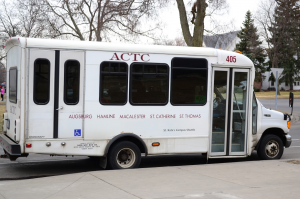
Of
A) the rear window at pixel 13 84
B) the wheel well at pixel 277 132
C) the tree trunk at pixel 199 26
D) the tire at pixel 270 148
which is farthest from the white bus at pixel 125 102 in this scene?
the tree trunk at pixel 199 26

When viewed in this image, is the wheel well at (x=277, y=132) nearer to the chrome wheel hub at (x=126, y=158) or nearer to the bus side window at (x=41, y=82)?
the chrome wheel hub at (x=126, y=158)

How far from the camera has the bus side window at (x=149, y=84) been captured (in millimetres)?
8750

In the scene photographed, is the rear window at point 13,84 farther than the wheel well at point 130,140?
No

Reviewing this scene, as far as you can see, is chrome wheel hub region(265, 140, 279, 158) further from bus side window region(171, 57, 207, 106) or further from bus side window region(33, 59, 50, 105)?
bus side window region(33, 59, 50, 105)

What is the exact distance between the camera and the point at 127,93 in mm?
8695

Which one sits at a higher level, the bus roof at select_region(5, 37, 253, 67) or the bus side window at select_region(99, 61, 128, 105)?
the bus roof at select_region(5, 37, 253, 67)

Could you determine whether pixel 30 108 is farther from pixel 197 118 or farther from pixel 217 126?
pixel 217 126

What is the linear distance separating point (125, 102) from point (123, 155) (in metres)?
1.15

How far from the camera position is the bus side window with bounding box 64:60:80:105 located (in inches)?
325

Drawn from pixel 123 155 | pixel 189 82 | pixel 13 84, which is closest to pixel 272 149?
pixel 189 82

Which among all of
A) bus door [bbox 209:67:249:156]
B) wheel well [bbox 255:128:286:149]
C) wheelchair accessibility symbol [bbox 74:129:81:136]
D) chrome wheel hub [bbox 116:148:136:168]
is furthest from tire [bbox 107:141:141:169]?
wheel well [bbox 255:128:286:149]

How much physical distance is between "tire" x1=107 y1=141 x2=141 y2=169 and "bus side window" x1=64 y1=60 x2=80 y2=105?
1.30m

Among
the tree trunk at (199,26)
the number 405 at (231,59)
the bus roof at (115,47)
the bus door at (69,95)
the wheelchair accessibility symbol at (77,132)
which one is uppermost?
the tree trunk at (199,26)

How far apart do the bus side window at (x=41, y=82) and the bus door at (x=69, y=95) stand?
0.60 ft
